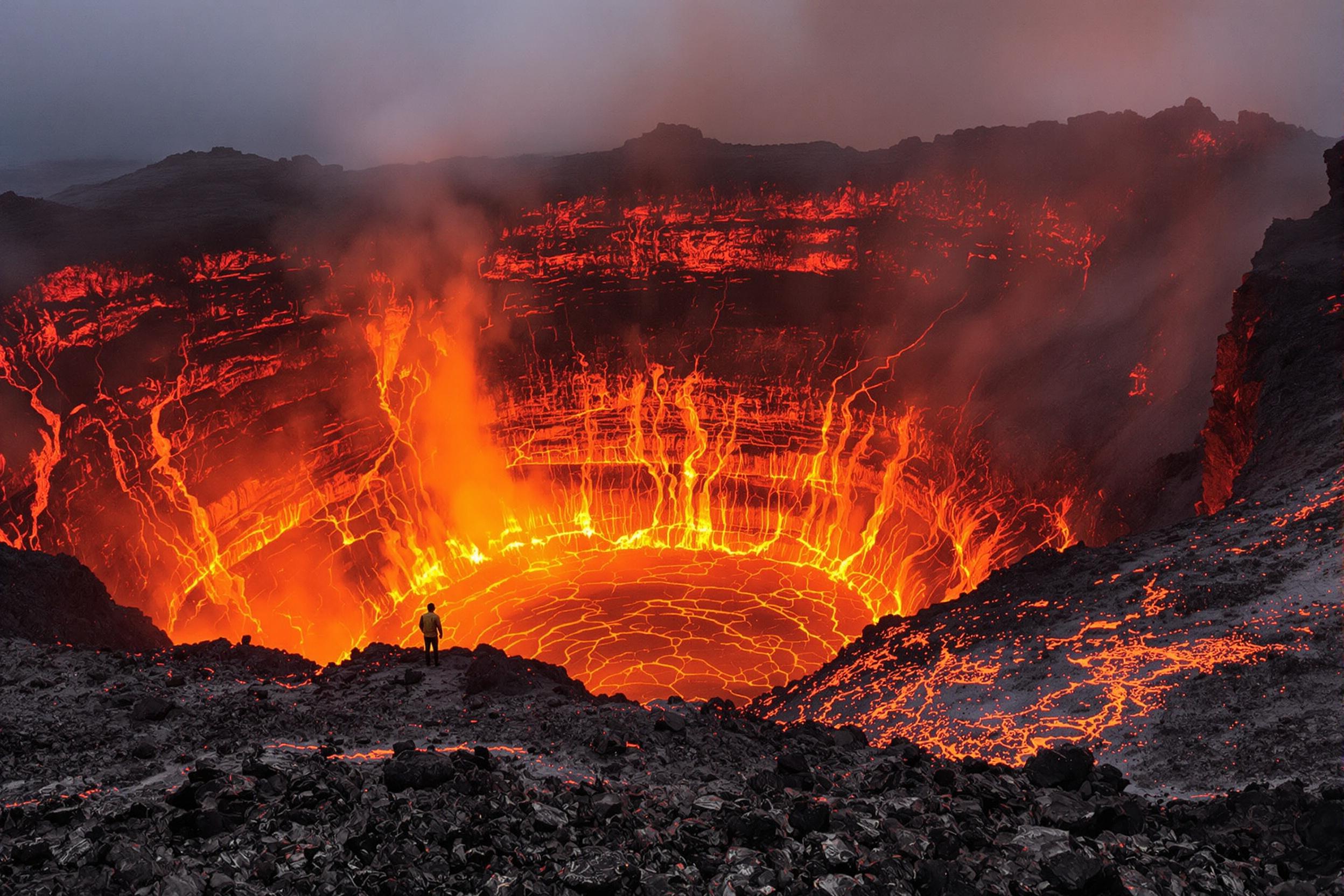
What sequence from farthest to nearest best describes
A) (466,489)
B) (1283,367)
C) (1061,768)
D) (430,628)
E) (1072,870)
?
(466,489)
(1283,367)
(430,628)
(1061,768)
(1072,870)

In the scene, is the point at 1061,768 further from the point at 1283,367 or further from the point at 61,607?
the point at 61,607

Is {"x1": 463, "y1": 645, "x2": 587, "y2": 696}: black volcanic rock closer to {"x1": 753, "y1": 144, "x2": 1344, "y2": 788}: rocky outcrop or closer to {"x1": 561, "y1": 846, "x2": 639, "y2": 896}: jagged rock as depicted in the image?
{"x1": 753, "y1": 144, "x2": 1344, "y2": 788}: rocky outcrop

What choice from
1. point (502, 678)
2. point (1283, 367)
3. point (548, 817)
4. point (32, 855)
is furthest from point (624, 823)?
point (1283, 367)

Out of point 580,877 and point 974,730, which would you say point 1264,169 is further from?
point 580,877

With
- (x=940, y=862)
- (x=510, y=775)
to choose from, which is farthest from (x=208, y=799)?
(x=940, y=862)

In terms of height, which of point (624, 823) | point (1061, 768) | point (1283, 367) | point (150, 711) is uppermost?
point (1283, 367)
